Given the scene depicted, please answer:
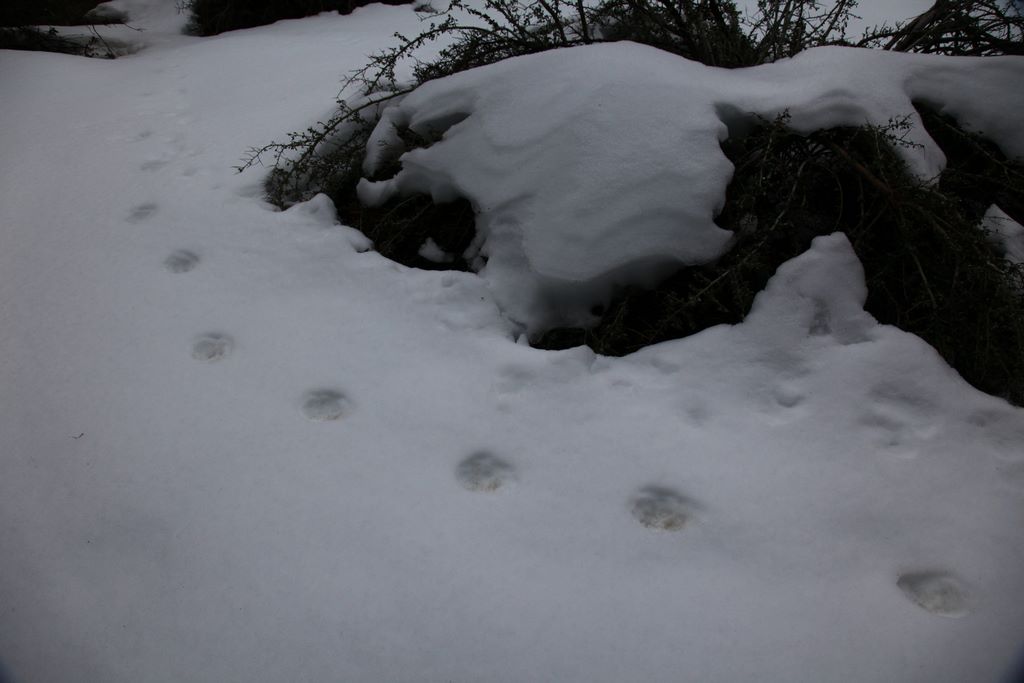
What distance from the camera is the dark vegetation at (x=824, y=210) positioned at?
5.93 feet

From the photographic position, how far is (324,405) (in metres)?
1.72

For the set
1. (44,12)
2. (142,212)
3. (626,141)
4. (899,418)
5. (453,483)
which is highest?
(44,12)

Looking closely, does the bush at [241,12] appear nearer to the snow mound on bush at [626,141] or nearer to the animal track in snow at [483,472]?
the snow mound on bush at [626,141]

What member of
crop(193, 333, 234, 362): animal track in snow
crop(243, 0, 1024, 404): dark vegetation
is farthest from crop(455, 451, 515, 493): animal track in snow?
crop(193, 333, 234, 362): animal track in snow

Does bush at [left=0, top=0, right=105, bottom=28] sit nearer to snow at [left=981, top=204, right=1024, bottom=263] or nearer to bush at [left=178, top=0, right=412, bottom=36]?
bush at [left=178, top=0, right=412, bottom=36]

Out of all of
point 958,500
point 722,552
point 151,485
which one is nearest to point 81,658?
point 151,485

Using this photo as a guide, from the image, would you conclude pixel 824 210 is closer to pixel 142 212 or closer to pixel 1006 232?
pixel 1006 232

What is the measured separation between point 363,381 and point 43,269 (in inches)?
48.0

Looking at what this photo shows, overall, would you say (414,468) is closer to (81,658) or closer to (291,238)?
(81,658)

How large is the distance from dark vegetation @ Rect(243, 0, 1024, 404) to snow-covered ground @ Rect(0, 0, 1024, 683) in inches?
4.8

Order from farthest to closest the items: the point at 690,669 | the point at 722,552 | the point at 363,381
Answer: the point at 363,381
the point at 722,552
the point at 690,669

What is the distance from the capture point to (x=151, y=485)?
58.4 inches

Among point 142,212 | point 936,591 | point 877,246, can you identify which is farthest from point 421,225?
point 936,591

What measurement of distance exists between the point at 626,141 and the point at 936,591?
4.54 ft
